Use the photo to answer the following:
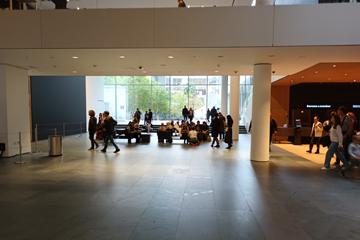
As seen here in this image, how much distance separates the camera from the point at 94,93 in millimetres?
22609

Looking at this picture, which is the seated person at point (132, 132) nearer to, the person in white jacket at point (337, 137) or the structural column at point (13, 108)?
the structural column at point (13, 108)

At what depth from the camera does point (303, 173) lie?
7109 mm

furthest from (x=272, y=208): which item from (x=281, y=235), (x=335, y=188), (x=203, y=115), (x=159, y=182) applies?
(x=203, y=115)

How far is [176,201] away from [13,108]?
28.0ft

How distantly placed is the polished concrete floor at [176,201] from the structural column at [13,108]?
4.60 ft

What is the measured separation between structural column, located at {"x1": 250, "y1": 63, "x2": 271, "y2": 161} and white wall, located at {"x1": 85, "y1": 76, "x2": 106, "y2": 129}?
16721 mm

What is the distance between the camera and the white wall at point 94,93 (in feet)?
69.7

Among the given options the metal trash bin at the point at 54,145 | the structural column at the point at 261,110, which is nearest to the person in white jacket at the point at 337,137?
the structural column at the point at 261,110

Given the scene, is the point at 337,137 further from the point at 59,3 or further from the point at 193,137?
the point at 59,3

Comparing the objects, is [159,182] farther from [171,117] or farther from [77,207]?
[171,117]

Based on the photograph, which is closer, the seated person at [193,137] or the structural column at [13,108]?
the structural column at [13,108]

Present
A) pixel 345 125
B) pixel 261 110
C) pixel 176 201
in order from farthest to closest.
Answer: pixel 261 110 → pixel 345 125 → pixel 176 201

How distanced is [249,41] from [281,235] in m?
5.14

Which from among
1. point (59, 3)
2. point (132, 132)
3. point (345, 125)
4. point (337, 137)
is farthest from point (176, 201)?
point (132, 132)
